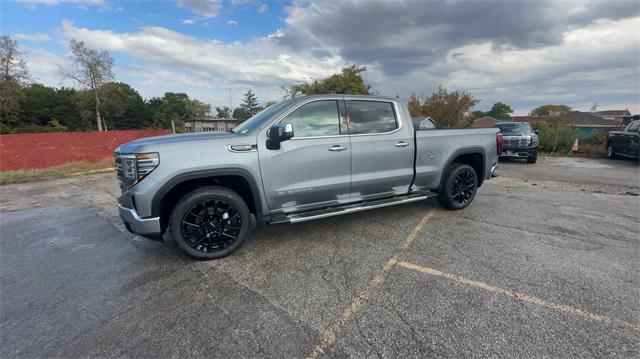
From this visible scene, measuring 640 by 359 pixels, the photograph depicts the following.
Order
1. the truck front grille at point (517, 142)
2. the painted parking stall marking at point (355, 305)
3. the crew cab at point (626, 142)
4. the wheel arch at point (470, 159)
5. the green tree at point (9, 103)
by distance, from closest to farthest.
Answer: the painted parking stall marking at point (355, 305), the wheel arch at point (470, 159), the crew cab at point (626, 142), the truck front grille at point (517, 142), the green tree at point (9, 103)

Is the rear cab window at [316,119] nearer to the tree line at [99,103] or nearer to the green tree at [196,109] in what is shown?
the tree line at [99,103]

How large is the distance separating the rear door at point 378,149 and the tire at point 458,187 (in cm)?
87

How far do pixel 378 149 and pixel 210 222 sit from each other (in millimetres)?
2348

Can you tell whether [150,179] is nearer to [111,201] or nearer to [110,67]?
[111,201]

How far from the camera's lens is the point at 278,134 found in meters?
3.27

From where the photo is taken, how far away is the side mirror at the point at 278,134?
3.20m

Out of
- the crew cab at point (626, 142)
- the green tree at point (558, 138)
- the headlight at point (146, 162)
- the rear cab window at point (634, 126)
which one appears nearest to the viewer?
the headlight at point (146, 162)

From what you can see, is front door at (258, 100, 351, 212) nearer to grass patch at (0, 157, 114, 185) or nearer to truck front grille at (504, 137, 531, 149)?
truck front grille at (504, 137, 531, 149)

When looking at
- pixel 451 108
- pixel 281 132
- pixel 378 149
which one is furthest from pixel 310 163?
pixel 451 108

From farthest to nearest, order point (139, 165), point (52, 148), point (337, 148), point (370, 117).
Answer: point (52, 148) → point (370, 117) → point (337, 148) → point (139, 165)

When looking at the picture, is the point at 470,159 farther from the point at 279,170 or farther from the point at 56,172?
the point at 56,172

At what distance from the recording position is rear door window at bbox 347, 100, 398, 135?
13.2 feet

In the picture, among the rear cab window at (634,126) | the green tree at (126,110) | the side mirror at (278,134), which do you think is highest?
the green tree at (126,110)

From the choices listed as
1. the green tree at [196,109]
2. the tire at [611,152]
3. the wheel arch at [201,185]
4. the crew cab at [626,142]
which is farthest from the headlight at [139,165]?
the green tree at [196,109]
